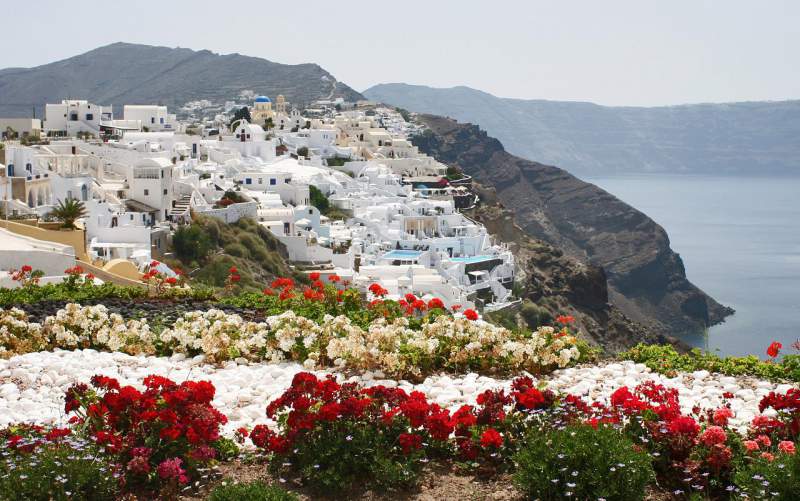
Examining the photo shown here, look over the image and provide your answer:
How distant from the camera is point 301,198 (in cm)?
5009

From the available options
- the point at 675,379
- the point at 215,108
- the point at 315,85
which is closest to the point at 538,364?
the point at 675,379

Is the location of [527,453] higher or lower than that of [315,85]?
Answer: lower

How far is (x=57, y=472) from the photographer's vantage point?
18.0 ft

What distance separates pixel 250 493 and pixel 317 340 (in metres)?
4.12

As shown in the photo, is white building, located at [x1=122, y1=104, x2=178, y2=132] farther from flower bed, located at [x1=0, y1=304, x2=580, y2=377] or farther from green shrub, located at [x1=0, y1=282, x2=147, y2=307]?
flower bed, located at [x1=0, y1=304, x2=580, y2=377]

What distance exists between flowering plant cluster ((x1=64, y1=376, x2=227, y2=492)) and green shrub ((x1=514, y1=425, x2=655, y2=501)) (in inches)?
80.1

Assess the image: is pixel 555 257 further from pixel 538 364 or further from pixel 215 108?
pixel 215 108

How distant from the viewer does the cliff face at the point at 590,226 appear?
103375 millimetres

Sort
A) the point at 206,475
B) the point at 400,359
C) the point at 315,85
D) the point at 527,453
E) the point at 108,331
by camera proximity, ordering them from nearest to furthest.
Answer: the point at 527,453
the point at 206,475
the point at 400,359
the point at 108,331
the point at 315,85

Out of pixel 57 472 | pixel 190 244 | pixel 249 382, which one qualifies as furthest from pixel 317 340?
pixel 190 244

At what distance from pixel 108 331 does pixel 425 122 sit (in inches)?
4704

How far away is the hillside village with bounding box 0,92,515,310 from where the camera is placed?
29531mm

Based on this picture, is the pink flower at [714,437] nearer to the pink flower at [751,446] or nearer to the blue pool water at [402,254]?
the pink flower at [751,446]

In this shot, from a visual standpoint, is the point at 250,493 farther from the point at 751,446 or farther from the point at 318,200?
the point at 318,200
